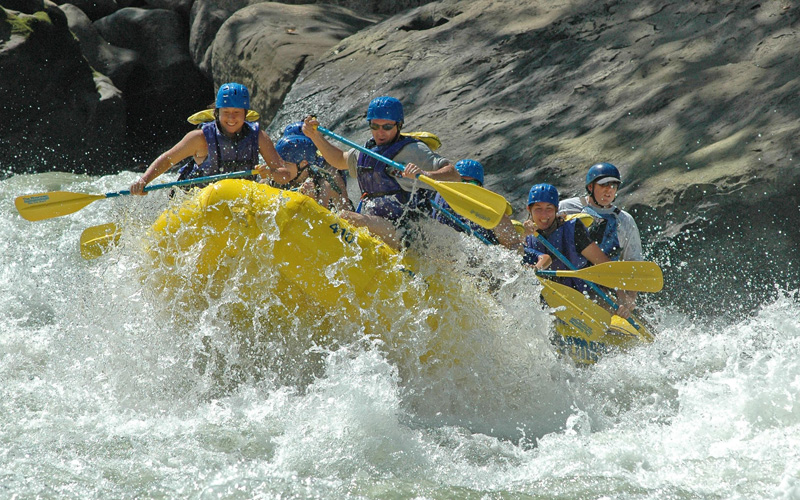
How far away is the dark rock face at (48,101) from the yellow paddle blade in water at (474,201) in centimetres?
784

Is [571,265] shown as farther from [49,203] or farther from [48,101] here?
[48,101]

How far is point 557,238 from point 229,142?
2.19 metres

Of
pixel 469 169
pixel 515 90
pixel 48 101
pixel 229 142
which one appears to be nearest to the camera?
pixel 229 142

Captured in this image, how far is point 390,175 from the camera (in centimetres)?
420

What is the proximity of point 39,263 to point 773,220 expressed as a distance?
5913mm

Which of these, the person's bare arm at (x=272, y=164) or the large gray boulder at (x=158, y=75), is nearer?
the person's bare arm at (x=272, y=164)

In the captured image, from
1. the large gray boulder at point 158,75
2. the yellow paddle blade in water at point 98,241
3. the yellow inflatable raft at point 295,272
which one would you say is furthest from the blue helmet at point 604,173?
the large gray boulder at point 158,75

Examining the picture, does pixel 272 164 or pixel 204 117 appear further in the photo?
pixel 204 117

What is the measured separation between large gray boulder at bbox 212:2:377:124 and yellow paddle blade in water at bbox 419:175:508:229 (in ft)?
19.7

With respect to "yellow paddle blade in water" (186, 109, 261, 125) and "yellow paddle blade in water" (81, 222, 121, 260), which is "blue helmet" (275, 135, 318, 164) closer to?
"yellow paddle blade in water" (186, 109, 261, 125)

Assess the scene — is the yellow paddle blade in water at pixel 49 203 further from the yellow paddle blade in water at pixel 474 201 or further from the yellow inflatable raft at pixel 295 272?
the yellow paddle blade in water at pixel 474 201

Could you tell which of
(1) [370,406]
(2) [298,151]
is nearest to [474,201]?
(1) [370,406]

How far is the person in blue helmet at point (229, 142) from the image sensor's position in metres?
4.71

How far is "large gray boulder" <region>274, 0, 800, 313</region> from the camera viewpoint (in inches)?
220
